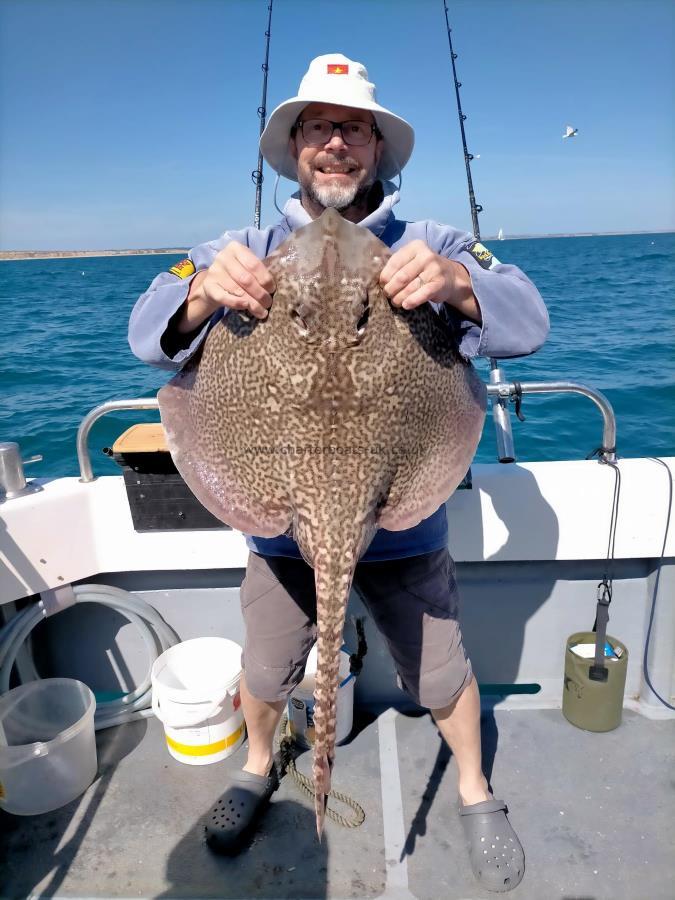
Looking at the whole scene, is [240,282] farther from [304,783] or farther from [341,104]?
[304,783]

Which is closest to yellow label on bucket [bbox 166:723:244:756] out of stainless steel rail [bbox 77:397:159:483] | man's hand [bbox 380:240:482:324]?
stainless steel rail [bbox 77:397:159:483]

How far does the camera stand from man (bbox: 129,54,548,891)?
1.93 m

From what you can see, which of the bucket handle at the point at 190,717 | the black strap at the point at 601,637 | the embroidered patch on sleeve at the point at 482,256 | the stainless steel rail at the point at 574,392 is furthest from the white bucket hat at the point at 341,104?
the bucket handle at the point at 190,717

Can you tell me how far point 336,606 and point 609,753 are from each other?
2.28 m

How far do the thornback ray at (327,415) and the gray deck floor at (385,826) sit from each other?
1022 mm

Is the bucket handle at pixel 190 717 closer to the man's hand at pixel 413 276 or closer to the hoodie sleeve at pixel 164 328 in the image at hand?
the hoodie sleeve at pixel 164 328

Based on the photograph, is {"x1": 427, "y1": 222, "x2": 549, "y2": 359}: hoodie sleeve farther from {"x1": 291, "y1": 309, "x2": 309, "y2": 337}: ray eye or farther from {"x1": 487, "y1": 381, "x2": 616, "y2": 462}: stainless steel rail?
{"x1": 487, "y1": 381, "x2": 616, "y2": 462}: stainless steel rail

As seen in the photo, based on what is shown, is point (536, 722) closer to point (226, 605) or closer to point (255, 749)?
point (255, 749)

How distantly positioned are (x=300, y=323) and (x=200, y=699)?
2.21 meters

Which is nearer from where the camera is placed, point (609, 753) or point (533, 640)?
point (609, 753)

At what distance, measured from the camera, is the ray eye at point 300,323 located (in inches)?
66.5

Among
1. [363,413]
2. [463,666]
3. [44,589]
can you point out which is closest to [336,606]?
[363,413]

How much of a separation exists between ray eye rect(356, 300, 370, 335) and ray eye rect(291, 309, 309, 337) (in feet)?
0.47

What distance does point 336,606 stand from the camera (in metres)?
1.83
